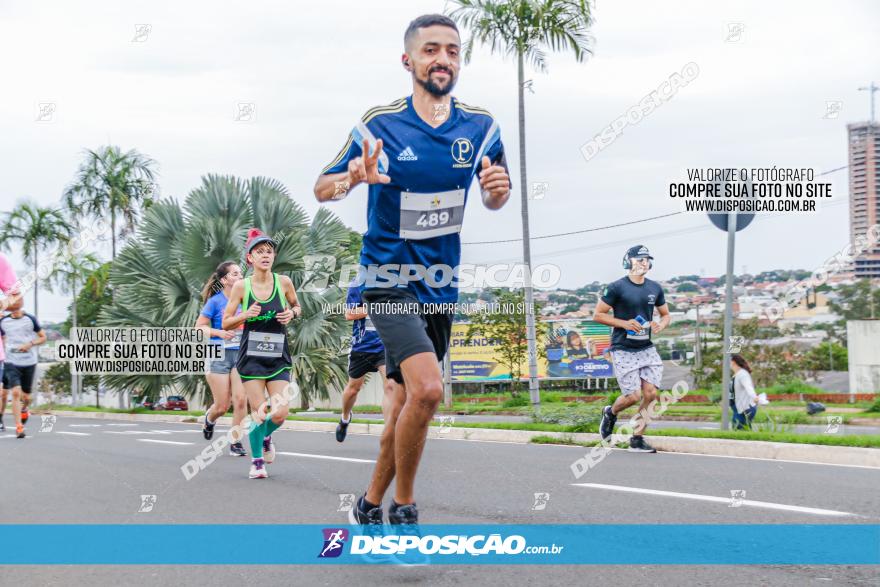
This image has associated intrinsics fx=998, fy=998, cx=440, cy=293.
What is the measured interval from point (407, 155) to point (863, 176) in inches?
1224

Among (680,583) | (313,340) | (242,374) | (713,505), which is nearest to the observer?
(680,583)

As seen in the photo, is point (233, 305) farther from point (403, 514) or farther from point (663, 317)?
point (403, 514)

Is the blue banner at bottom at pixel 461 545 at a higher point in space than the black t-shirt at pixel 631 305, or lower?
lower

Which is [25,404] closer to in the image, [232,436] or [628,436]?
[232,436]

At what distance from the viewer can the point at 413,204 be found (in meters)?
4.38

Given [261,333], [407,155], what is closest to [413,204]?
[407,155]

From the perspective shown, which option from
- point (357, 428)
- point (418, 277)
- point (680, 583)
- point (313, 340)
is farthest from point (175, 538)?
point (313, 340)

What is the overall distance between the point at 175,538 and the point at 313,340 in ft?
53.3

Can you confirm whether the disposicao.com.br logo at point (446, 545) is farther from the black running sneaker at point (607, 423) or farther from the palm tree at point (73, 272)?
the palm tree at point (73, 272)

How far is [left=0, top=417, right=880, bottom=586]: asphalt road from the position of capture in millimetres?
4250

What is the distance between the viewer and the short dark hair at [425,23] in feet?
14.4

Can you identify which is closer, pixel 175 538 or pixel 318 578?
pixel 318 578

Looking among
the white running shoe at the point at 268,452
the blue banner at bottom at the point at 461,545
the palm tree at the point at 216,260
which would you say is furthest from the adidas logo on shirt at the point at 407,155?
the palm tree at the point at 216,260

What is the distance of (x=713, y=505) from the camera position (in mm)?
5957
